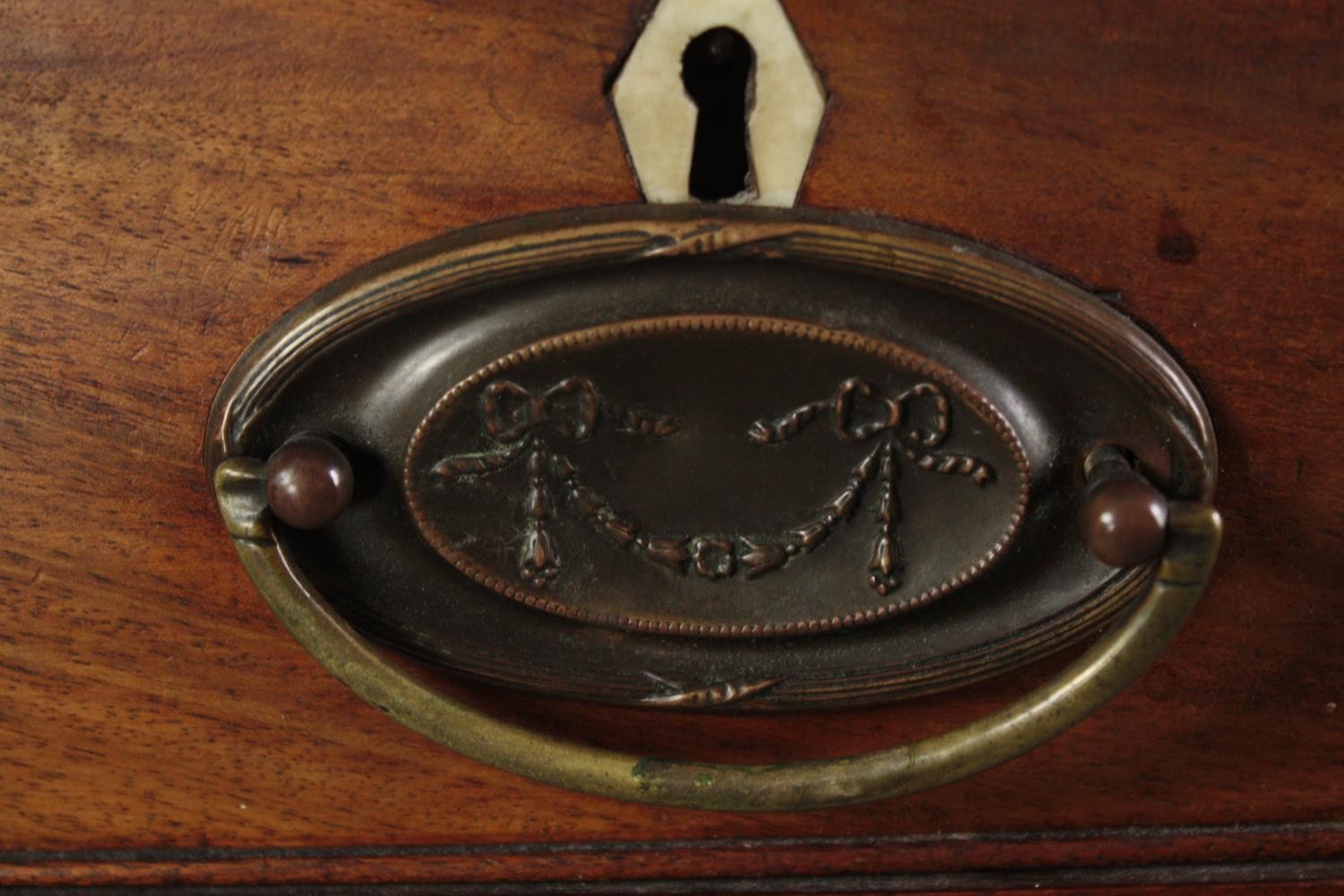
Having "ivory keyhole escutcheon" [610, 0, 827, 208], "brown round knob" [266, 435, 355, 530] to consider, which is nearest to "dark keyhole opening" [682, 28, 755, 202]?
"ivory keyhole escutcheon" [610, 0, 827, 208]

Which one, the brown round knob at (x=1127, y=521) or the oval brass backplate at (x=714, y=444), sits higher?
the oval brass backplate at (x=714, y=444)

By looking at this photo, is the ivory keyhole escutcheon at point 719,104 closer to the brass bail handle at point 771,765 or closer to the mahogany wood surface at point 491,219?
the mahogany wood surface at point 491,219

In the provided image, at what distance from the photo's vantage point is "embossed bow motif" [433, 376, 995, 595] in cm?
36

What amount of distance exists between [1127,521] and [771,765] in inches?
5.2

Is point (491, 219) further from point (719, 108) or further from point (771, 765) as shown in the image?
point (771, 765)

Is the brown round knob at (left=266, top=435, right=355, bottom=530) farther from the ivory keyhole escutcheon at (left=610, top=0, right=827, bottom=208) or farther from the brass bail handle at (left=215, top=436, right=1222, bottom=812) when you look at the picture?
the ivory keyhole escutcheon at (left=610, top=0, right=827, bottom=208)

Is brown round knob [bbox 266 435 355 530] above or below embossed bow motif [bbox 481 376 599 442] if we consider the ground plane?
below

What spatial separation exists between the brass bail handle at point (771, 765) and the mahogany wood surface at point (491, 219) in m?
0.04

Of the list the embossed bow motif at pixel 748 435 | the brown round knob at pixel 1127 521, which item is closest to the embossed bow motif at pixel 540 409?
the embossed bow motif at pixel 748 435

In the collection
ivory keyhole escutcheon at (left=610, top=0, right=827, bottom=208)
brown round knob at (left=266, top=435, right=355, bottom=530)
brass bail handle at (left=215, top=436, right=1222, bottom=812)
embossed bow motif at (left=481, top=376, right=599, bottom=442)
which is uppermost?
ivory keyhole escutcheon at (left=610, top=0, right=827, bottom=208)

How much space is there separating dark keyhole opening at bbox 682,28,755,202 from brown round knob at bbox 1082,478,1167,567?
0.41ft

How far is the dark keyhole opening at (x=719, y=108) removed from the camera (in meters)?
0.33

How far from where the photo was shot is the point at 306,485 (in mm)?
345

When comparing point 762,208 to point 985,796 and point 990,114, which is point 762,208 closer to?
point 990,114
